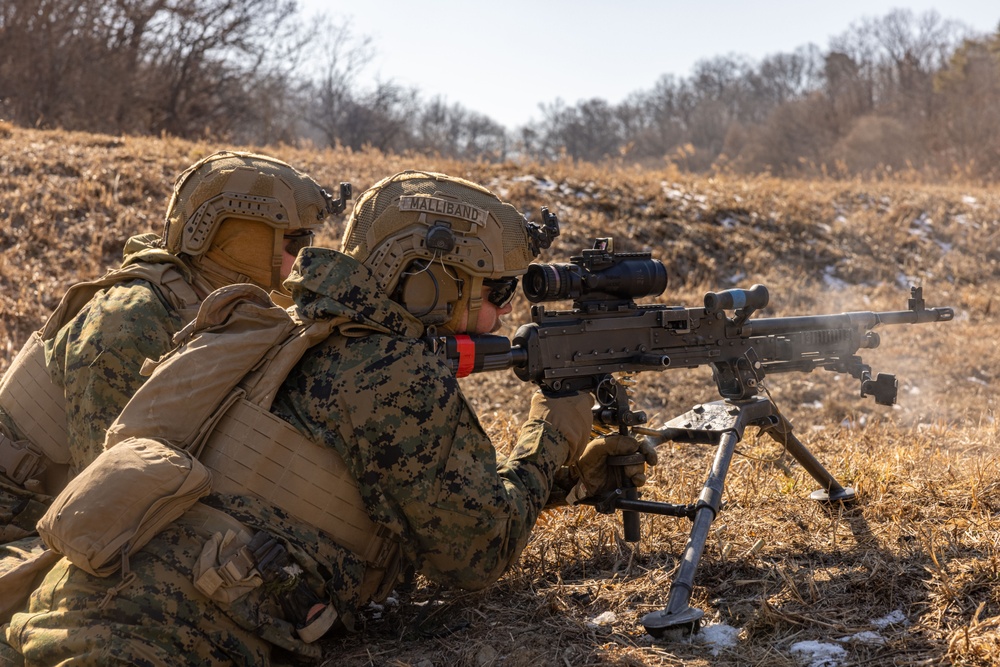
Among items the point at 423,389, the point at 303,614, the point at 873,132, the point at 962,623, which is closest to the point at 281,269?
the point at 423,389

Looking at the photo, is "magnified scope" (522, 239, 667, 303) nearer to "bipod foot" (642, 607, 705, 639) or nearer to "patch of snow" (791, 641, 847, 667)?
"bipod foot" (642, 607, 705, 639)

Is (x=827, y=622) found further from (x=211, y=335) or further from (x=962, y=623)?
(x=211, y=335)

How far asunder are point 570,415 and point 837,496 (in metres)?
1.82

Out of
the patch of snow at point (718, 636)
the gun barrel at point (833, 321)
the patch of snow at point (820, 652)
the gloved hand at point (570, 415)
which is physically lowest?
the patch of snow at point (718, 636)

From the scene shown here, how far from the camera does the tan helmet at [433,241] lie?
3.37 m

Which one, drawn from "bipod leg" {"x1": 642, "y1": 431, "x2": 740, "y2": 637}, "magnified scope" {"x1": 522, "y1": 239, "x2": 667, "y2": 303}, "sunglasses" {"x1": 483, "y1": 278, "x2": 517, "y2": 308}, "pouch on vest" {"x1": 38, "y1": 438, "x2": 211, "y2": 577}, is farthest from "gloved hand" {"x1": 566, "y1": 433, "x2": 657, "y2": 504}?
"pouch on vest" {"x1": 38, "y1": 438, "x2": 211, "y2": 577}

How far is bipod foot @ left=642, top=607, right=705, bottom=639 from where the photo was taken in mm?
3393

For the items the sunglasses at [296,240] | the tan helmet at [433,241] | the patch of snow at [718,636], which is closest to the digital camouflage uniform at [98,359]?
the sunglasses at [296,240]

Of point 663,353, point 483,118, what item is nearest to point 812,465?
point 663,353

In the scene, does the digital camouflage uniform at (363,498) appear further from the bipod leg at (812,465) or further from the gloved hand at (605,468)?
the bipod leg at (812,465)

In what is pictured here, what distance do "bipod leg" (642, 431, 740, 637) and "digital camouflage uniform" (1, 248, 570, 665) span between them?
0.60m

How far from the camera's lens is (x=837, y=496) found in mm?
4789

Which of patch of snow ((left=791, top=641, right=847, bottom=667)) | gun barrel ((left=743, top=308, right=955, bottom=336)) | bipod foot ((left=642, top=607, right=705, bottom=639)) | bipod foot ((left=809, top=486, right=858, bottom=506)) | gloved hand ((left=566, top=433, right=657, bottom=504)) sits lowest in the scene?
bipod foot ((left=642, top=607, right=705, bottom=639))

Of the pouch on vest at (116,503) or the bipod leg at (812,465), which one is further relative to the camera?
the bipod leg at (812,465)
